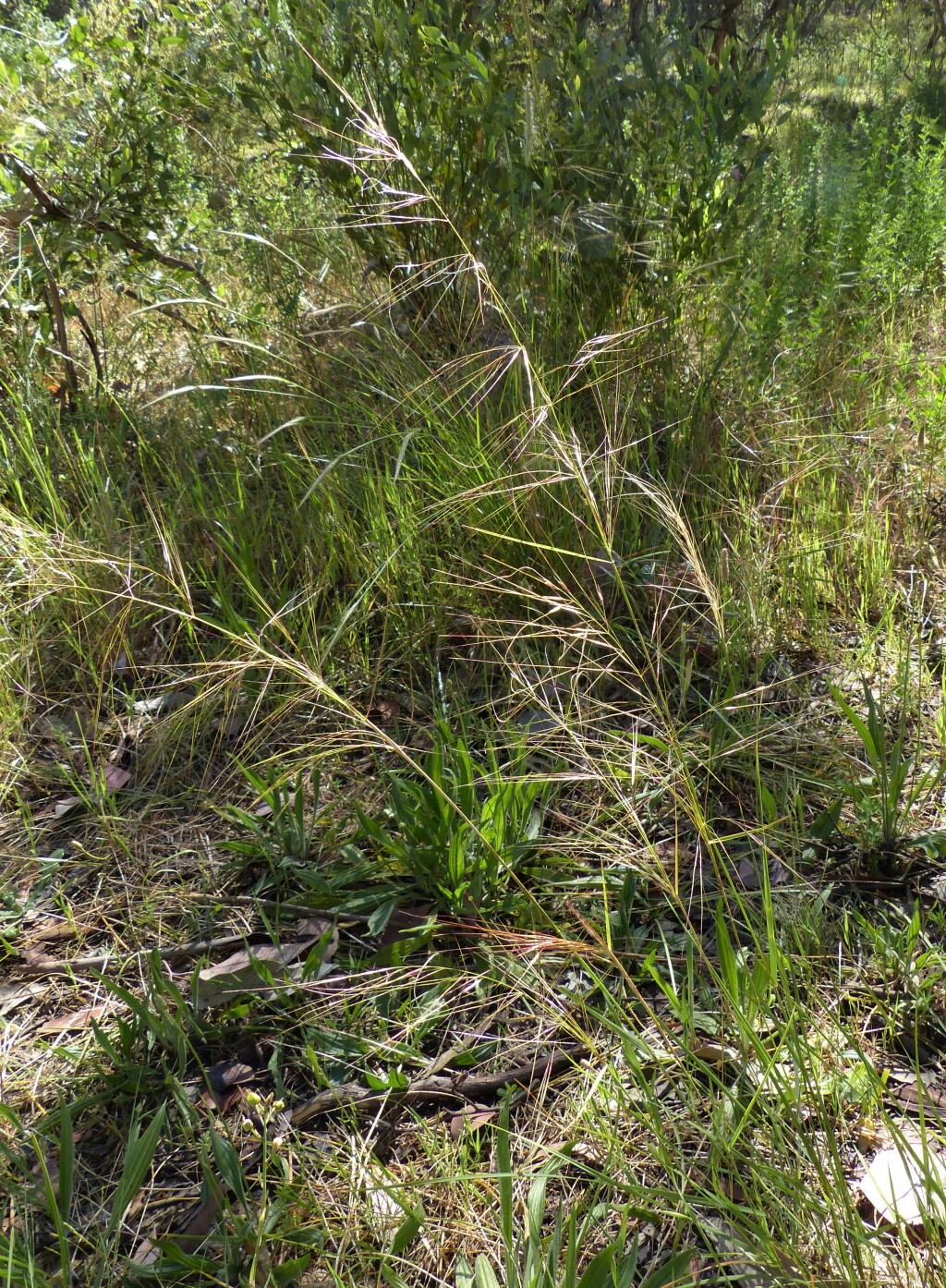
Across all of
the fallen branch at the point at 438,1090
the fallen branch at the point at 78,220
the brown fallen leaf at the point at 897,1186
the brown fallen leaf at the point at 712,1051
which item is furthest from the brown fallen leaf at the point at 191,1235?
the fallen branch at the point at 78,220

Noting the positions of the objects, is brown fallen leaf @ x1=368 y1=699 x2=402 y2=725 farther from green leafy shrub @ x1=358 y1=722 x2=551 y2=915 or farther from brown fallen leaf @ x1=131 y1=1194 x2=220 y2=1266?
brown fallen leaf @ x1=131 y1=1194 x2=220 y2=1266

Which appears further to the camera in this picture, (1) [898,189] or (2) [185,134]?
(1) [898,189]

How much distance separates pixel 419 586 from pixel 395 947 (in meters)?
0.82

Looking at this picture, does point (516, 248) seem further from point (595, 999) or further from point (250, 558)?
point (595, 999)

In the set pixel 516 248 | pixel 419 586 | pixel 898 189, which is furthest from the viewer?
Answer: pixel 898 189

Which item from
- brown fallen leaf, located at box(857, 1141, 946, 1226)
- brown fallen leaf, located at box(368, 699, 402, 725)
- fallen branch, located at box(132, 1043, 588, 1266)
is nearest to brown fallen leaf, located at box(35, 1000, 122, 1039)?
fallen branch, located at box(132, 1043, 588, 1266)

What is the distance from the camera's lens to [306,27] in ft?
7.86

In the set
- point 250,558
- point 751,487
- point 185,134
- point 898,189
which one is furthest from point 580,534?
point 898,189

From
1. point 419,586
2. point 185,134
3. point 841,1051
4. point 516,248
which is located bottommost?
point 841,1051

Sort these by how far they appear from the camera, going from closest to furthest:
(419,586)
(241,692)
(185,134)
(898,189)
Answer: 1. (241,692)
2. (419,586)
3. (185,134)
4. (898,189)

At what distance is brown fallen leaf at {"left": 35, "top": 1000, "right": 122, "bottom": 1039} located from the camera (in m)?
1.40

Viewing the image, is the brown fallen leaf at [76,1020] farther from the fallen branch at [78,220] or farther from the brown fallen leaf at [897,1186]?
the fallen branch at [78,220]

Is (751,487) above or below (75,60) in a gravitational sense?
below

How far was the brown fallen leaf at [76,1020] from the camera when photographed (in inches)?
55.2
